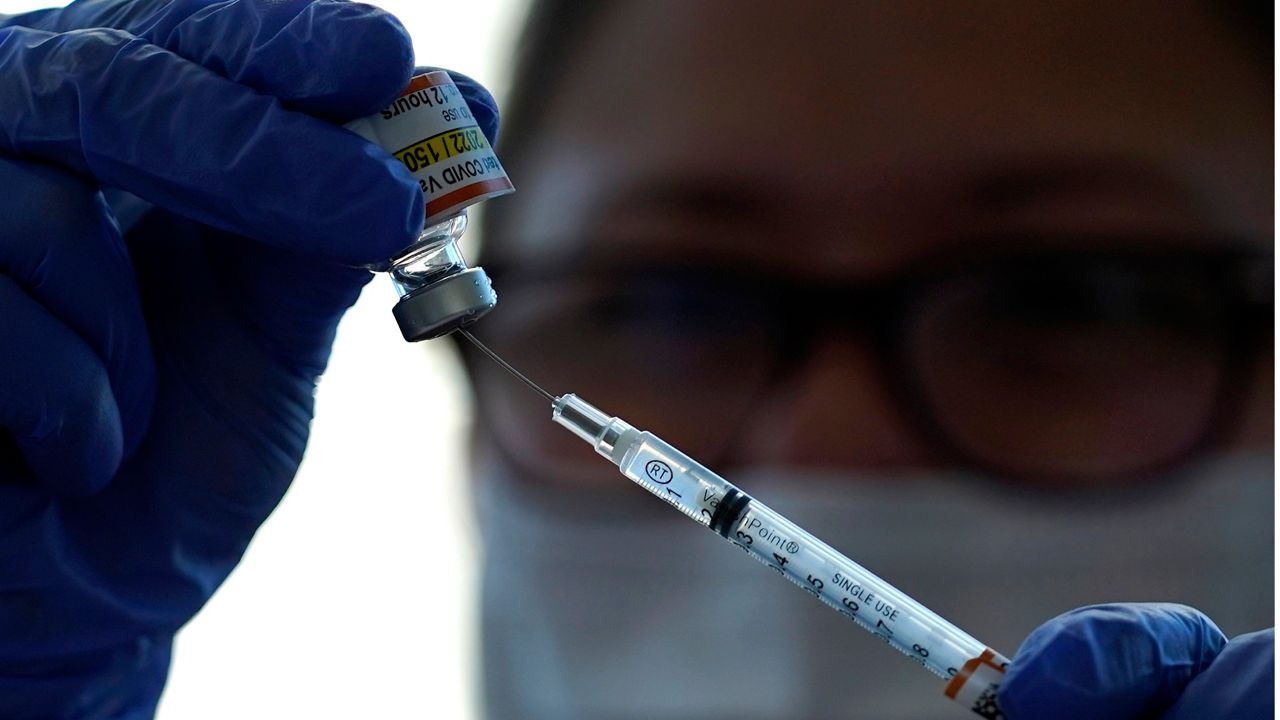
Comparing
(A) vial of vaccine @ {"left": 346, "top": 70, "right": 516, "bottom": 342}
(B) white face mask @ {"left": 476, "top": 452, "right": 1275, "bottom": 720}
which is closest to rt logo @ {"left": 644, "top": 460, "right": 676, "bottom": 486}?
(A) vial of vaccine @ {"left": 346, "top": 70, "right": 516, "bottom": 342}

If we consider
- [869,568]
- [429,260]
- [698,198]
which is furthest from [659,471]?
[698,198]

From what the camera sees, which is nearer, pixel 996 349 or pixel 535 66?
pixel 996 349

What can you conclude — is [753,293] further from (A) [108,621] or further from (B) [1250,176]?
(A) [108,621]

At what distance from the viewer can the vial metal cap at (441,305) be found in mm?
777

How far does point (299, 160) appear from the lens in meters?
0.75

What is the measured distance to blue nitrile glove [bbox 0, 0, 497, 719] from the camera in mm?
759

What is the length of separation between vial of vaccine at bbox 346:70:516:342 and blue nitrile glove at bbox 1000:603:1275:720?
1.56 ft

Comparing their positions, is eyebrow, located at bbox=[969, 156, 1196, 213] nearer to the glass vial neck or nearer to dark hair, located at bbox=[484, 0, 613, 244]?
dark hair, located at bbox=[484, 0, 613, 244]

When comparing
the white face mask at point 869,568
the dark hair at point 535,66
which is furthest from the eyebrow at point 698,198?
the white face mask at point 869,568

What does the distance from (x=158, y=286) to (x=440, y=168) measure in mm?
396

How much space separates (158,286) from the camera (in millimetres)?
983

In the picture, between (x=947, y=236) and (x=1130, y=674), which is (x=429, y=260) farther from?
(x=947, y=236)

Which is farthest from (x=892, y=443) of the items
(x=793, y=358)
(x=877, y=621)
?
(x=877, y=621)

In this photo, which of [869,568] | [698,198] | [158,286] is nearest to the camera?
[158,286]
